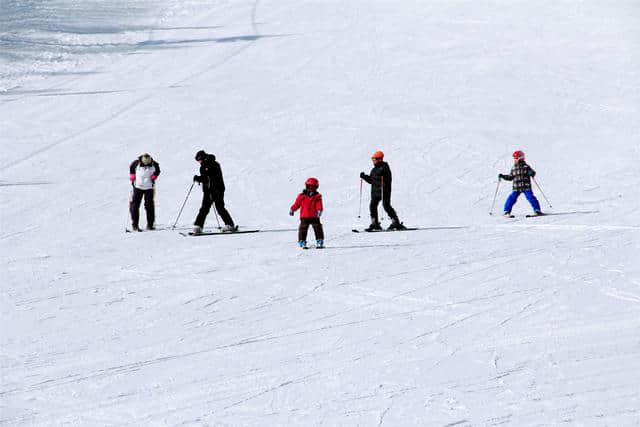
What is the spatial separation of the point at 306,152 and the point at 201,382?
12.4 metres

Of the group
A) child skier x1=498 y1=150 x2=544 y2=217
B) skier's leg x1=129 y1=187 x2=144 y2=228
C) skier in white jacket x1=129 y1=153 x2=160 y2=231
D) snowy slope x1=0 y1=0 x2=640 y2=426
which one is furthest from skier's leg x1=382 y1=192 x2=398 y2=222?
skier's leg x1=129 y1=187 x2=144 y2=228

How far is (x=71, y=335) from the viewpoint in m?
9.23

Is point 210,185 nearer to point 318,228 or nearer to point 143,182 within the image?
point 143,182

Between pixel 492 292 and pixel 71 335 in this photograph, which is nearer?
pixel 71 335

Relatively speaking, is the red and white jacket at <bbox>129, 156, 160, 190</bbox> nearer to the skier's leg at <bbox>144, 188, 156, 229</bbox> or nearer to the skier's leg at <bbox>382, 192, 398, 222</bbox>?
the skier's leg at <bbox>144, 188, 156, 229</bbox>

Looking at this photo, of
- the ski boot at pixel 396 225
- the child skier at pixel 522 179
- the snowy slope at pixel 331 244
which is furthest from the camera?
the child skier at pixel 522 179

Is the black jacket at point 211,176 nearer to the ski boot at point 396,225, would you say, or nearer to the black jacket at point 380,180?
the black jacket at point 380,180

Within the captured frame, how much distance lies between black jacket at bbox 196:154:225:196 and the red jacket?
5.68 feet

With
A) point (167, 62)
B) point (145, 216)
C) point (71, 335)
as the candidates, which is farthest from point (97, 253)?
point (167, 62)

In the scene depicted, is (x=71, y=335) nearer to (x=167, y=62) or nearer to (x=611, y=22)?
(x=167, y=62)

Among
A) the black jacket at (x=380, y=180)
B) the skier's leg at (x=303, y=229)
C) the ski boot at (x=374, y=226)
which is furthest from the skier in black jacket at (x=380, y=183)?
the skier's leg at (x=303, y=229)

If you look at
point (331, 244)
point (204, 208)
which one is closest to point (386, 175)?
point (331, 244)

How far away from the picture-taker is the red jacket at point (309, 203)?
12508mm

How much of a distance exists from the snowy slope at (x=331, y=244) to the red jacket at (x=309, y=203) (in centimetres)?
62
